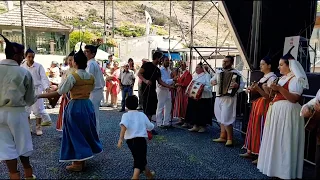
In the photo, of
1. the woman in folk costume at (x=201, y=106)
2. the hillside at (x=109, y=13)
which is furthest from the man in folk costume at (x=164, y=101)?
the hillside at (x=109, y=13)

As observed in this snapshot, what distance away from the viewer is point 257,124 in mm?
4164

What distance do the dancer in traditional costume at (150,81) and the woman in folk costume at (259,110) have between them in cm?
210

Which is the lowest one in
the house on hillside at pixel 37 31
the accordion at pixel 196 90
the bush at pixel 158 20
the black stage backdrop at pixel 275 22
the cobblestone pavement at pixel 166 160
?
the cobblestone pavement at pixel 166 160

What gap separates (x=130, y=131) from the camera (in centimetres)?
317

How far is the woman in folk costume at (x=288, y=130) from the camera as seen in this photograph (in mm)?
3084

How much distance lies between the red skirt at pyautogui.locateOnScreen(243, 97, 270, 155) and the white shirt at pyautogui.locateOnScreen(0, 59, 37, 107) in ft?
9.88

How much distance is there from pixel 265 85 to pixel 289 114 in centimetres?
67

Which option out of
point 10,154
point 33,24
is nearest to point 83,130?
point 10,154

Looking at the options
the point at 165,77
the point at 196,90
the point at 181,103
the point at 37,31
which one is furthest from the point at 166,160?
the point at 37,31

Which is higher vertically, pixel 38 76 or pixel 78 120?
pixel 38 76

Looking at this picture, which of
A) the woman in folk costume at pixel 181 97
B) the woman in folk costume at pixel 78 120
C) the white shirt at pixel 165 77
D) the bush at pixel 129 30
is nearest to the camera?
the woman in folk costume at pixel 78 120

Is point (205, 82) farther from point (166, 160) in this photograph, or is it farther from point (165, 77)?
point (166, 160)

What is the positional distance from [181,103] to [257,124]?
2.71 meters

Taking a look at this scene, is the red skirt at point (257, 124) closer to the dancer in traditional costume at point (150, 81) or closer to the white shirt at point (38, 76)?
the dancer in traditional costume at point (150, 81)
